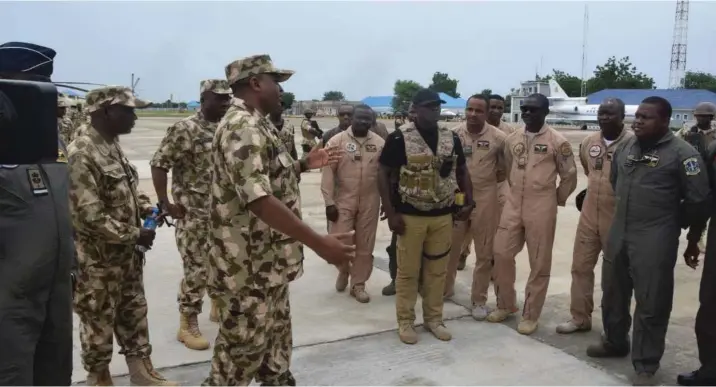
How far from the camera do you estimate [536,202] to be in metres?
4.89

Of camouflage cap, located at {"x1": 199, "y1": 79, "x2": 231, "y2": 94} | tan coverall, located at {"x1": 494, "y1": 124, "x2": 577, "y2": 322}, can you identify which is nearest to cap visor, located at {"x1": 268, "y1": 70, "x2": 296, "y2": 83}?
camouflage cap, located at {"x1": 199, "y1": 79, "x2": 231, "y2": 94}

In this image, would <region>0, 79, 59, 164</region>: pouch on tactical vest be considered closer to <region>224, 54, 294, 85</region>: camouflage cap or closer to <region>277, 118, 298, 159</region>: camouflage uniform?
<region>224, 54, 294, 85</region>: camouflage cap

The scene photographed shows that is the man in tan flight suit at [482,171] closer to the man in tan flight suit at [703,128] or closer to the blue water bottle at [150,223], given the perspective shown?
the blue water bottle at [150,223]

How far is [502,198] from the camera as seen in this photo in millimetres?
6125

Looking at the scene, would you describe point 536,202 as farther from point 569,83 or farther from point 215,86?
point 569,83

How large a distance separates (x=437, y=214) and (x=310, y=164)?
1.67m

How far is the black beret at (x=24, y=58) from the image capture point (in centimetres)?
259

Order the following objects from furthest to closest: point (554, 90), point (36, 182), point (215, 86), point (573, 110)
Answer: point (554, 90) < point (573, 110) < point (215, 86) < point (36, 182)

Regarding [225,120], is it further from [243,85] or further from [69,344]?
[69,344]

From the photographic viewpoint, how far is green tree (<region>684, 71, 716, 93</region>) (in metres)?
72.0

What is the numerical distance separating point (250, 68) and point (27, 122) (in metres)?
0.98

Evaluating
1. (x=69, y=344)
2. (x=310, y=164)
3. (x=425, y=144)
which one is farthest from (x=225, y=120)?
(x=425, y=144)

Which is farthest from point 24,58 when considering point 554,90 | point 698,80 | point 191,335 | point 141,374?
point 698,80

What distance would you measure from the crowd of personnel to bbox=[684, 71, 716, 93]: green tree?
77558mm
